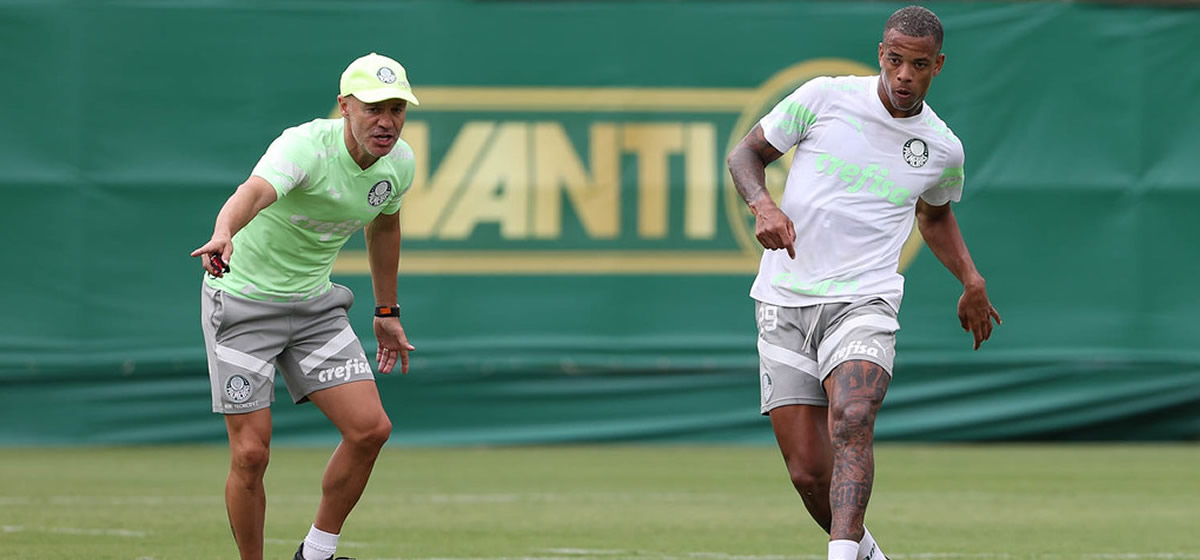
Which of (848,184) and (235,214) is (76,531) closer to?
(235,214)

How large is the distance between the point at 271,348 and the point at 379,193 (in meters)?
0.76

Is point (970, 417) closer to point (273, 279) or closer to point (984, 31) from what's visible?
point (984, 31)

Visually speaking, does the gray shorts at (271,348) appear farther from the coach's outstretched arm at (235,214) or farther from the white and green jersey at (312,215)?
the coach's outstretched arm at (235,214)

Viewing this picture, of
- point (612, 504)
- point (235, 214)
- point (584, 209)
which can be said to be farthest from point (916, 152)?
point (584, 209)

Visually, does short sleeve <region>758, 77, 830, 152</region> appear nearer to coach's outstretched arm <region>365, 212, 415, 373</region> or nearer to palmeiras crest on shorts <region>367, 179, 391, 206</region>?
palmeiras crest on shorts <region>367, 179, 391, 206</region>

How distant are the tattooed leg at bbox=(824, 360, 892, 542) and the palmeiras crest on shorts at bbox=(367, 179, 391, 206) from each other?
1.95 metres

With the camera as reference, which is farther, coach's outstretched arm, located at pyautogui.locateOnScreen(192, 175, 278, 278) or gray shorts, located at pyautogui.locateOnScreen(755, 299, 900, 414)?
gray shorts, located at pyautogui.locateOnScreen(755, 299, 900, 414)

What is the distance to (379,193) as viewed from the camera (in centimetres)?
722

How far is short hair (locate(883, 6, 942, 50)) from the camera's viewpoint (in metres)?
6.74

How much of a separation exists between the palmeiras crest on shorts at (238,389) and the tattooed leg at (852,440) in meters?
2.29

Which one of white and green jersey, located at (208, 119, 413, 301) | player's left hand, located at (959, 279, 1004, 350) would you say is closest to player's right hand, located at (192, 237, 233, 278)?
white and green jersey, located at (208, 119, 413, 301)

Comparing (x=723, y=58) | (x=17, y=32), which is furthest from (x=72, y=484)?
(x=723, y=58)

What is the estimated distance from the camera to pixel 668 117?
14500mm

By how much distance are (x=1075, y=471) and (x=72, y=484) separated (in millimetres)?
6921
